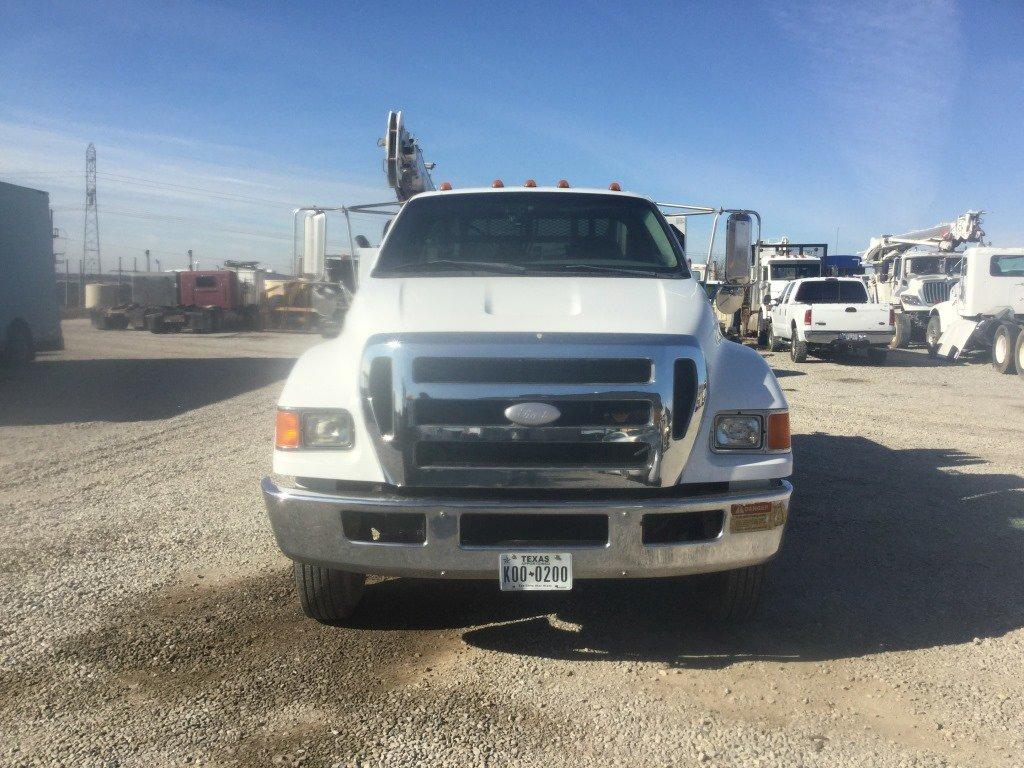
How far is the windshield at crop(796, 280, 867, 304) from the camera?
18938 millimetres

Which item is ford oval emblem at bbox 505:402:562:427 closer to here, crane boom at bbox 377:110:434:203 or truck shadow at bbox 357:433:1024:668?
truck shadow at bbox 357:433:1024:668

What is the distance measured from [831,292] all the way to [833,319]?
142cm

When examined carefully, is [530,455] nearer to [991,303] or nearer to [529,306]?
[529,306]

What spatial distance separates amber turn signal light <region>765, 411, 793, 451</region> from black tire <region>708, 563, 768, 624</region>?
21.2 inches

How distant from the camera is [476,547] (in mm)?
3182

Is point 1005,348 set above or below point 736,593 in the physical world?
above

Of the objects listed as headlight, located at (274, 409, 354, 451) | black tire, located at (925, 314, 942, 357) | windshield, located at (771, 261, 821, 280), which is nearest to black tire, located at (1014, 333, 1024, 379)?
black tire, located at (925, 314, 942, 357)

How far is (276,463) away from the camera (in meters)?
3.37

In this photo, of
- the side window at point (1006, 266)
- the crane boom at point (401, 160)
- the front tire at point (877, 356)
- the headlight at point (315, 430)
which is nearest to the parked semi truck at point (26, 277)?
the crane boom at point (401, 160)

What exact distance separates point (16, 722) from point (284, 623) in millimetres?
1163

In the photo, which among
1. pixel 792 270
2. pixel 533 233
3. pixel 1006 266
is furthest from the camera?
pixel 792 270

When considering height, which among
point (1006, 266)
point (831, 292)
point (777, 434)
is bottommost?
point (777, 434)

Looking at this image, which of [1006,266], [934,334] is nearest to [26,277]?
[1006,266]

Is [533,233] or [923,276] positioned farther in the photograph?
[923,276]
